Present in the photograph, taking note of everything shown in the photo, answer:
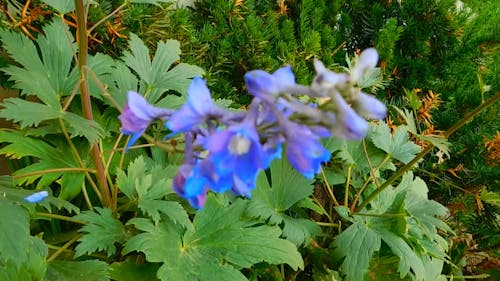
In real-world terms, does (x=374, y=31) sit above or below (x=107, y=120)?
above

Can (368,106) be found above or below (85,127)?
above

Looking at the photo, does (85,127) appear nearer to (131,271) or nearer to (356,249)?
(131,271)

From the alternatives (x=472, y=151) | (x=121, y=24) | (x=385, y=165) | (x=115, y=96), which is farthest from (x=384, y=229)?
(x=121, y=24)

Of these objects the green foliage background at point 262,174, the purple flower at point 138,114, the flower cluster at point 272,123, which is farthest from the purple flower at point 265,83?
the green foliage background at point 262,174

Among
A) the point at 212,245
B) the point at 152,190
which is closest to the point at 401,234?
the point at 212,245

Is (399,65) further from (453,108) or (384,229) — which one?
(384,229)

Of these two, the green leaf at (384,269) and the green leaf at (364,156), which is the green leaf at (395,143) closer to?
the green leaf at (364,156)
